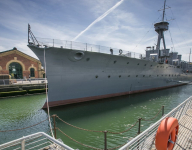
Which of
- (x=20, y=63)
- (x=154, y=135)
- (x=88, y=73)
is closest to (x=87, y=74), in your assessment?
(x=88, y=73)

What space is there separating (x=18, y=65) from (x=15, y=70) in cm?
116

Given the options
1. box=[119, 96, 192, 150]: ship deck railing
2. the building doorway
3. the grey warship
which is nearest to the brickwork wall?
the building doorway

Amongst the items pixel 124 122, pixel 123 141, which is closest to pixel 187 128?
pixel 123 141

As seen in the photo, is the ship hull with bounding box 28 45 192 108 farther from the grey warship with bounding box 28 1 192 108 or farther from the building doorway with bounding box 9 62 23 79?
the building doorway with bounding box 9 62 23 79

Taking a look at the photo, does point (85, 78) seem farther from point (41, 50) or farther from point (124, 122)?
point (124, 122)

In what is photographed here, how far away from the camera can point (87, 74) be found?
10.3 m

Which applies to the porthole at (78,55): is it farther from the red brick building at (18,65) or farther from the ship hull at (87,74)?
the red brick building at (18,65)

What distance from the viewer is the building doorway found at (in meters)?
23.4

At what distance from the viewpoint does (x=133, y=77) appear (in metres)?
13.8

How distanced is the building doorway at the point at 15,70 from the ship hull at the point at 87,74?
1927 cm

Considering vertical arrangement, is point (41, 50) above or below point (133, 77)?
above

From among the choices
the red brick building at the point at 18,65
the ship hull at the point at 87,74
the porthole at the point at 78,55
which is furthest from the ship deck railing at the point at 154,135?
the red brick building at the point at 18,65

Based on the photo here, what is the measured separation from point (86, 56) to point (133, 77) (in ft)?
22.4

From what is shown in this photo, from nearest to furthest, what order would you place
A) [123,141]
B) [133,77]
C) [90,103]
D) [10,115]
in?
1. [123,141]
2. [10,115]
3. [90,103]
4. [133,77]
